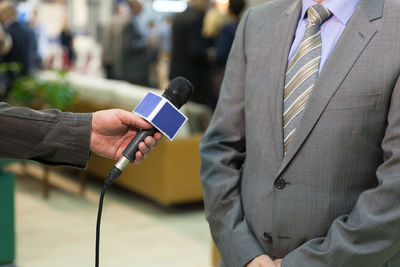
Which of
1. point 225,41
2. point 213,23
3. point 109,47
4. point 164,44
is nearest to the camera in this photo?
point 225,41

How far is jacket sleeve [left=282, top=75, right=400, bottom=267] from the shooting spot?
4.90 feet

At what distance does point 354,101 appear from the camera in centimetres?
154

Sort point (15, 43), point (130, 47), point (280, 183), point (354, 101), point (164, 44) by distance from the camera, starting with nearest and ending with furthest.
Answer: point (354, 101), point (280, 183), point (15, 43), point (130, 47), point (164, 44)

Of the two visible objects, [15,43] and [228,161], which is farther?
[15,43]

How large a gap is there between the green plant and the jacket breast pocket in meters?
4.00

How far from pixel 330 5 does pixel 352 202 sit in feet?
1.84

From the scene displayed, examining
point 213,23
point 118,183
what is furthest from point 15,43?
point 118,183

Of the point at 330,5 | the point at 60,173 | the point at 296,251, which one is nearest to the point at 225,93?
the point at 330,5

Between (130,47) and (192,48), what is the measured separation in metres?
2.48

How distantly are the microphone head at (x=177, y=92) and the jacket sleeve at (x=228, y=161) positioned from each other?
0.26 metres

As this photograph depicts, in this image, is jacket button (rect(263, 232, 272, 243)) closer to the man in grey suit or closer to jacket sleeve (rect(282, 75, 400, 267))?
jacket sleeve (rect(282, 75, 400, 267))

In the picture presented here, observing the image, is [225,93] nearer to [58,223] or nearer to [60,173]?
[58,223]

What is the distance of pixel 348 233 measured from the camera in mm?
1516

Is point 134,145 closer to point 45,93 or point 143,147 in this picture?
point 143,147
